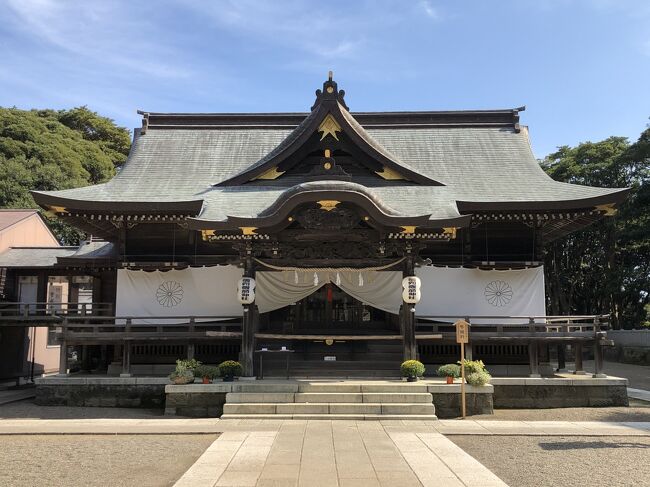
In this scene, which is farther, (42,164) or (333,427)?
(42,164)

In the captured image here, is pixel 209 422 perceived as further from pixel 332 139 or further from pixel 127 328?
pixel 332 139

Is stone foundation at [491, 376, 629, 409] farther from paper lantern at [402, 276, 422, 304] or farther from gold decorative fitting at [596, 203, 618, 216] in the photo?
gold decorative fitting at [596, 203, 618, 216]

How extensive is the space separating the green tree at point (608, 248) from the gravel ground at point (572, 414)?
2248 centimetres

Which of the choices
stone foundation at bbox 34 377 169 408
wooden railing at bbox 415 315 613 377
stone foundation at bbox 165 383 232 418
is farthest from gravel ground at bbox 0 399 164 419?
wooden railing at bbox 415 315 613 377

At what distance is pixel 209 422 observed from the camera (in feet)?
37.6

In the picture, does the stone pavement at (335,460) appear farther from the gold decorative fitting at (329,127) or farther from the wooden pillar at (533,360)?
the gold decorative fitting at (329,127)

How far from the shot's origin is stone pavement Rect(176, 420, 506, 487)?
269 inches

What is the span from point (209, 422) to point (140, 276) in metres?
6.24

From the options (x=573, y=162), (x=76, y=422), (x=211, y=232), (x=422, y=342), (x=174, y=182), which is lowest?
(x=76, y=422)

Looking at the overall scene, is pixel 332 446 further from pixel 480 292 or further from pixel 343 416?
pixel 480 292

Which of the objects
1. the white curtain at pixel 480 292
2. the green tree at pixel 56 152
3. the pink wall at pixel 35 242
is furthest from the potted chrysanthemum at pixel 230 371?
the green tree at pixel 56 152

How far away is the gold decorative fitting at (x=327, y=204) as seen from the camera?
509 inches

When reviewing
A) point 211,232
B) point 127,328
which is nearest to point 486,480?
point 211,232

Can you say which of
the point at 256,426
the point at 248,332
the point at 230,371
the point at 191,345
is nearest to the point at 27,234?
the point at 191,345
